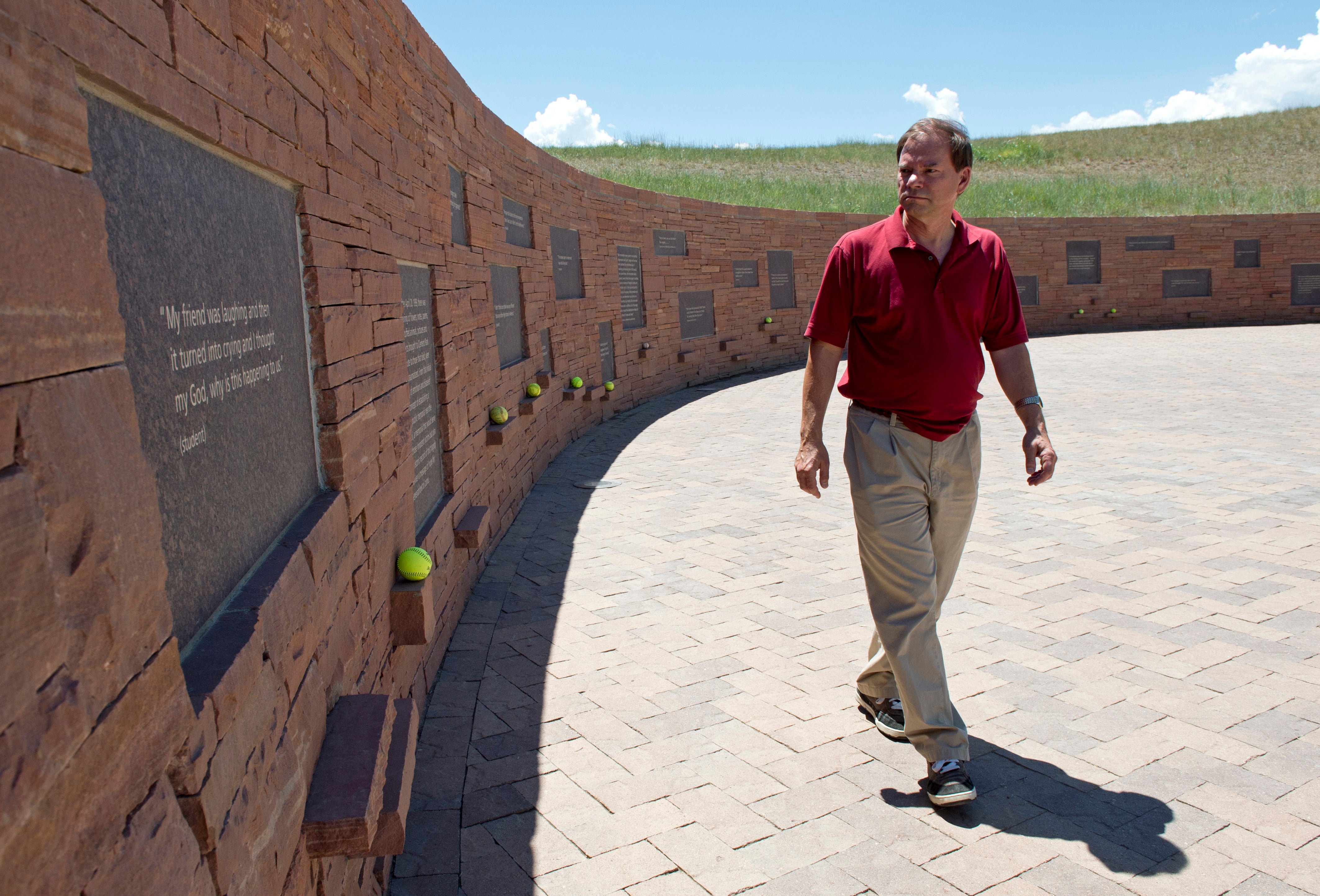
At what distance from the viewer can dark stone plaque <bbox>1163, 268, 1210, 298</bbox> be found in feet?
70.4

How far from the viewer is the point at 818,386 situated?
3.13 m

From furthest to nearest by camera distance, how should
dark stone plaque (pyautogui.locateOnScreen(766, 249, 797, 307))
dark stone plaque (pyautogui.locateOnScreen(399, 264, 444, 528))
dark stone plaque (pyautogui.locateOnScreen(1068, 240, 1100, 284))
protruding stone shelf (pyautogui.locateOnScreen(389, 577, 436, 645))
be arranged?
dark stone plaque (pyautogui.locateOnScreen(1068, 240, 1100, 284)), dark stone plaque (pyautogui.locateOnScreen(766, 249, 797, 307)), dark stone plaque (pyautogui.locateOnScreen(399, 264, 444, 528)), protruding stone shelf (pyautogui.locateOnScreen(389, 577, 436, 645))

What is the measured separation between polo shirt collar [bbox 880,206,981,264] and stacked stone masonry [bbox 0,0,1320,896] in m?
1.76

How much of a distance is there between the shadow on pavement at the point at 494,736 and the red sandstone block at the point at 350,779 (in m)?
0.45

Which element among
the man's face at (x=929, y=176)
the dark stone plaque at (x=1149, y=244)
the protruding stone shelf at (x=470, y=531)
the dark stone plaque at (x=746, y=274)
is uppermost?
the dark stone plaque at (x=1149, y=244)

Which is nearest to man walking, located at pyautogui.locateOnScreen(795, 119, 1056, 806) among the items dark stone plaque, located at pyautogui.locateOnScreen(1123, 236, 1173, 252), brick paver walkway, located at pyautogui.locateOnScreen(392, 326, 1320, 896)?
brick paver walkway, located at pyautogui.locateOnScreen(392, 326, 1320, 896)

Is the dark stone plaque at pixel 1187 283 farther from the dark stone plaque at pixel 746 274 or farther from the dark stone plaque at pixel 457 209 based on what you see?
the dark stone plaque at pixel 457 209

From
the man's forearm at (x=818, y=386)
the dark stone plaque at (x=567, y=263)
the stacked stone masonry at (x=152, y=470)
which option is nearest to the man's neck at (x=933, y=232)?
the man's forearm at (x=818, y=386)

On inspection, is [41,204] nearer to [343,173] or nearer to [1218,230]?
[343,173]

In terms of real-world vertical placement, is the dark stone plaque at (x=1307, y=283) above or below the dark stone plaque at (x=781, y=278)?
below

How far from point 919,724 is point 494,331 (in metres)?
4.17

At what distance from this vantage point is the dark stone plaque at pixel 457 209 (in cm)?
522

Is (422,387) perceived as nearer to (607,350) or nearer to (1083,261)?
(607,350)

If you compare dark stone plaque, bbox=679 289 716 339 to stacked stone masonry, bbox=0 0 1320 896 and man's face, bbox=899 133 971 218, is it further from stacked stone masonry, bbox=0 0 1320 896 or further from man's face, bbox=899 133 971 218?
man's face, bbox=899 133 971 218
